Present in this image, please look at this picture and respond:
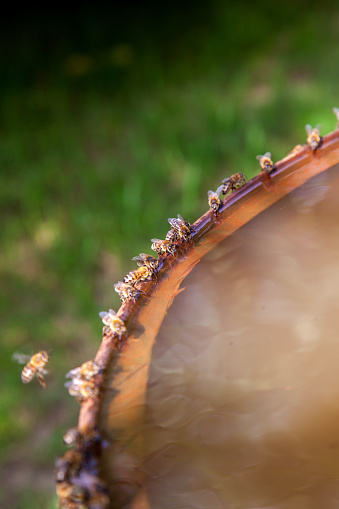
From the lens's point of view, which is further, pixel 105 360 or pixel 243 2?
pixel 243 2

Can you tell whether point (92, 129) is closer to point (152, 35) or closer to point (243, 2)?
point (152, 35)

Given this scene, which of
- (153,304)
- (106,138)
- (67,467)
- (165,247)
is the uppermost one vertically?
(106,138)

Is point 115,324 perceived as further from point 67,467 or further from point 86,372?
point 67,467

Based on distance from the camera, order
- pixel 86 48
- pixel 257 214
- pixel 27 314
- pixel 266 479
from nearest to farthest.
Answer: pixel 266 479 < pixel 257 214 < pixel 27 314 < pixel 86 48

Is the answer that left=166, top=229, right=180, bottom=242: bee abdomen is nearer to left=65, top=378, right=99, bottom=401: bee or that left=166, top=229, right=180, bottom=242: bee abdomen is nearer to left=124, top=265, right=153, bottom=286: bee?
left=124, top=265, right=153, bottom=286: bee

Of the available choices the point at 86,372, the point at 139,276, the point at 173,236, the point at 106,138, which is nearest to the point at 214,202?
the point at 173,236

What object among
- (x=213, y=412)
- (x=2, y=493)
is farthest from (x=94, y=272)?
(x=213, y=412)

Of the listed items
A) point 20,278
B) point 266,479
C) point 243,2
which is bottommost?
point 266,479
